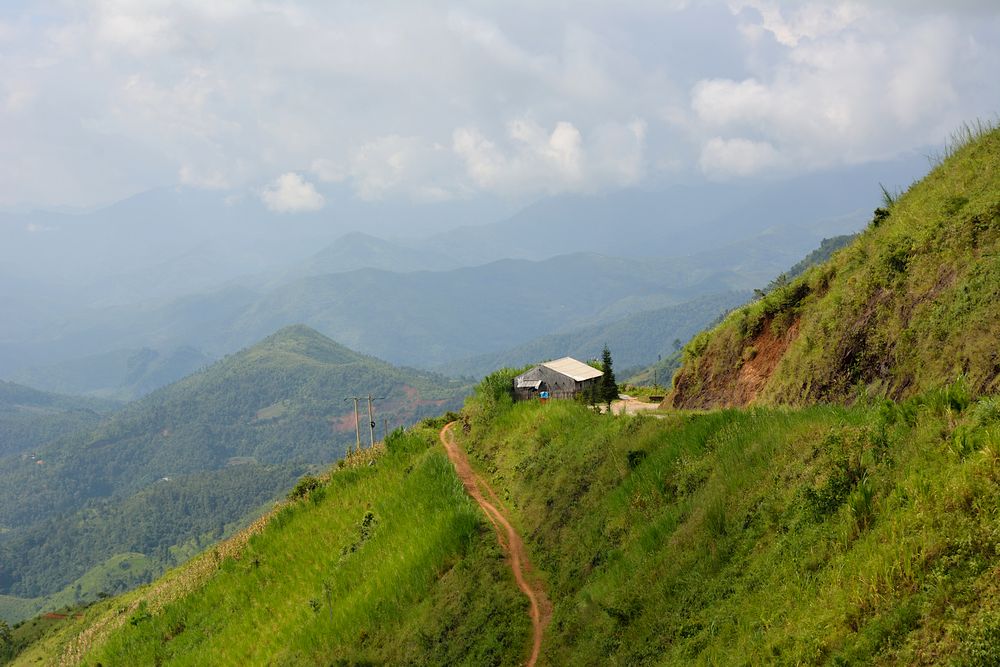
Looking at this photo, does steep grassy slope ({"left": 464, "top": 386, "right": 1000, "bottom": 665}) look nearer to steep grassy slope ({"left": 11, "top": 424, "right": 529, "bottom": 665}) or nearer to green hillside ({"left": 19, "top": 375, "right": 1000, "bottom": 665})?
green hillside ({"left": 19, "top": 375, "right": 1000, "bottom": 665})

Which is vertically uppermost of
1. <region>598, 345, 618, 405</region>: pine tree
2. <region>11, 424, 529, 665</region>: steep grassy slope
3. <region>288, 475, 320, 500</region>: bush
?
<region>598, 345, 618, 405</region>: pine tree

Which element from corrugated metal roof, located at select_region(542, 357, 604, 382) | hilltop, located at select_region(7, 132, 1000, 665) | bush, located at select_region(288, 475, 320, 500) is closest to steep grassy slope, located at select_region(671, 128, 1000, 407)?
hilltop, located at select_region(7, 132, 1000, 665)

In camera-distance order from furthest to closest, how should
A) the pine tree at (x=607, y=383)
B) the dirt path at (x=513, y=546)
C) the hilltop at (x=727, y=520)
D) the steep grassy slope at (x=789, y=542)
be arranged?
the pine tree at (x=607, y=383) < the dirt path at (x=513, y=546) < the hilltop at (x=727, y=520) < the steep grassy slope at (x=789, y=542)

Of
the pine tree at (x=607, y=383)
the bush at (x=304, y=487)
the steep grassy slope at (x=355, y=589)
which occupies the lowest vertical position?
the steep grassy slope at (x=355, y=589)

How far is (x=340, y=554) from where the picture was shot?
23.1 meters

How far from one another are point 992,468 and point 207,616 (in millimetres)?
24954

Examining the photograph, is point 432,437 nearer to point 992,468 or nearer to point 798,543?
point 798,543

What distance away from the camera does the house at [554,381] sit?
3341 cm

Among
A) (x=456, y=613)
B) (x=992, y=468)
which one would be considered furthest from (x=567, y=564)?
(x=992, y=468)

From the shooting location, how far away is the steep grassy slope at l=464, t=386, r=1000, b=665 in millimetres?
7594

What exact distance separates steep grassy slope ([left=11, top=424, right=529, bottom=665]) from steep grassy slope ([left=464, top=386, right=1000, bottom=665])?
1.99 meters

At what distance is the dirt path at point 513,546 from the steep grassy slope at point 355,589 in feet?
1.12

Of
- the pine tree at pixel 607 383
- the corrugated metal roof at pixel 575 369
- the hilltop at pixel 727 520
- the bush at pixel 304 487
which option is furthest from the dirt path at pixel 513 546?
the corrugated metal roof at pixel 575 369

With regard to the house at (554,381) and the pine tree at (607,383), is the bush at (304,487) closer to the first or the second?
the house at (554,381)
